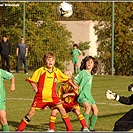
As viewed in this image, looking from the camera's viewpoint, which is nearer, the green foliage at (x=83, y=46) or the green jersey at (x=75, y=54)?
the green jersey at (x=75, y=54)

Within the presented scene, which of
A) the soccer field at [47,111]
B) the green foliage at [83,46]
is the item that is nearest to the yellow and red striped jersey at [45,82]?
the soccer field at [47,111]

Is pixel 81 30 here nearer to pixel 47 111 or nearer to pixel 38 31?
pixel 38 31

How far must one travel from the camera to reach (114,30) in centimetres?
2862

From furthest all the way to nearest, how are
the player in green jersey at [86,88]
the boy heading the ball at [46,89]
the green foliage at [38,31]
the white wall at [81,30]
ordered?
the white wall at [81,30], the green foliage at [38,31], the player in green jersey at [86,88], the boy heading the ball at [46,89]

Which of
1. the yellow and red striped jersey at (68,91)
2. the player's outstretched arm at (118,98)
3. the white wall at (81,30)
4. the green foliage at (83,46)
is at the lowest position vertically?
the yellow and red striped jersey at (68,91)

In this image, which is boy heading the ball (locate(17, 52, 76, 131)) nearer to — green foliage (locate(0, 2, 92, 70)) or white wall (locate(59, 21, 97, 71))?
green foliage (locate(0, 2, 92, 70))

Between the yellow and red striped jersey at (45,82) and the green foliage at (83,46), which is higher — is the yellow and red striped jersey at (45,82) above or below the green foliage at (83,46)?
below

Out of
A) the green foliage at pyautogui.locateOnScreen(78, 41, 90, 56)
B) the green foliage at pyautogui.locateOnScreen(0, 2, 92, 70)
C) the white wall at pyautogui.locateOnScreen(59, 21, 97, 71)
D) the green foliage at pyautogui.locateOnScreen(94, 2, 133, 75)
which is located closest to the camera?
the green foliage at pyautogui.locateOnScreen(94, 2, 133, 75)

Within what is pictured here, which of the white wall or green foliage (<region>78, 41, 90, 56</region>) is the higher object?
the white wall

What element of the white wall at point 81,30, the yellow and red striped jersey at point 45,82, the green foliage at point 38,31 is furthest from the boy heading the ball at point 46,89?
the white wall at point 81,30

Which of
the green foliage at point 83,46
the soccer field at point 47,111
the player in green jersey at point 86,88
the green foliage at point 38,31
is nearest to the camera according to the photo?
the player in green jersey at point 86,88

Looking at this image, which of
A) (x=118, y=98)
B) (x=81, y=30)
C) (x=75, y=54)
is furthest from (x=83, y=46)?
(x=118, y=98)

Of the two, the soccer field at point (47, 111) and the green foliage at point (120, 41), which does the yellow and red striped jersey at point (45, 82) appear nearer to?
the soccer field at point (47, 111)

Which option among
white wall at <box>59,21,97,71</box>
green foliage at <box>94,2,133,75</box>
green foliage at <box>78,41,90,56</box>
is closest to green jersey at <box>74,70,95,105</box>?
green foliage at <box>94,2,133,75</box>
